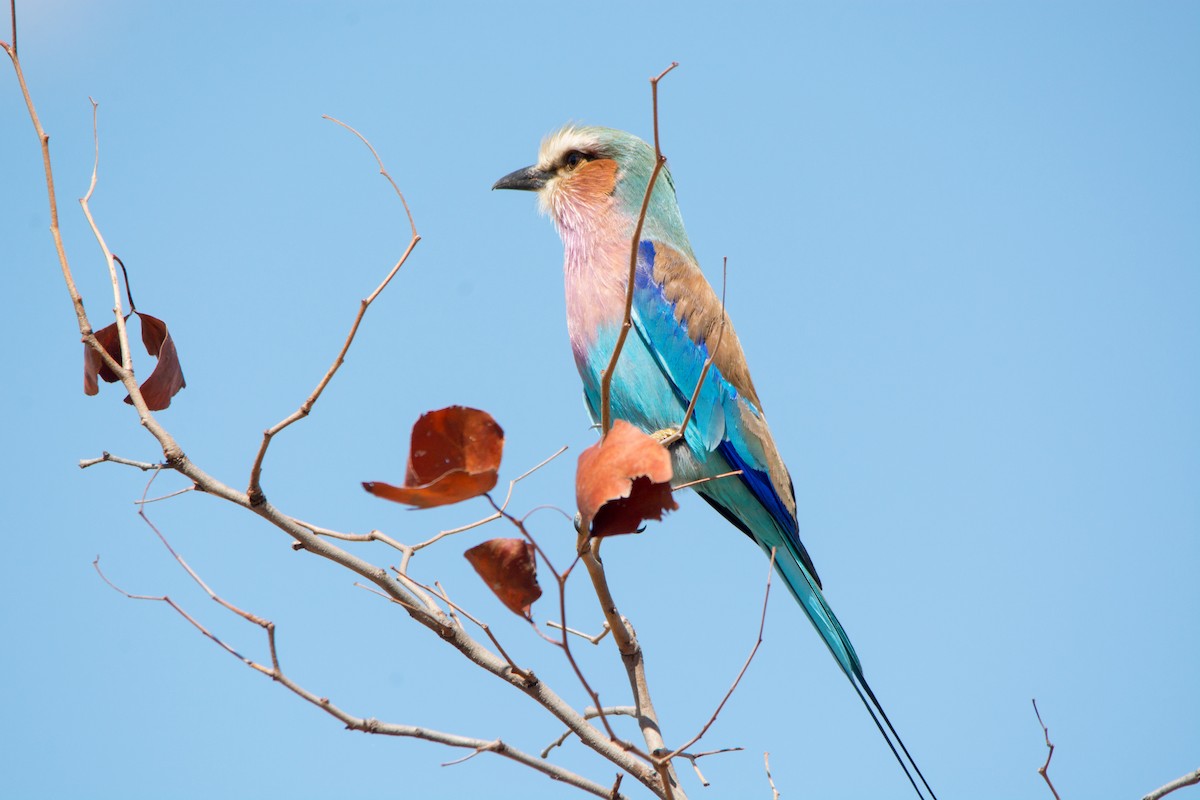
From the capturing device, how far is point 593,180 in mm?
4395

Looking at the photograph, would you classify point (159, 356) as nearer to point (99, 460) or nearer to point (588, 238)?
point (99, 460)

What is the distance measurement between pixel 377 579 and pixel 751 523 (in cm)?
231

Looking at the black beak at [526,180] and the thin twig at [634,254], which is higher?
the black beak at [526,180]

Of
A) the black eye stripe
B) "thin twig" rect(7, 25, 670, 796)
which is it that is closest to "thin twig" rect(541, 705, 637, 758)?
"thin twig" rect(7, 25, 670, 796)

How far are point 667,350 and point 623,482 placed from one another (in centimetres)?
224

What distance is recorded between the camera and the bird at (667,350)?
3.91 metres

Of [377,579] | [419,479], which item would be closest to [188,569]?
[377,579]

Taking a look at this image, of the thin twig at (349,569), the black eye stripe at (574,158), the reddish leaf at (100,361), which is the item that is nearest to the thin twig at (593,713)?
the thin twig at (349,569)

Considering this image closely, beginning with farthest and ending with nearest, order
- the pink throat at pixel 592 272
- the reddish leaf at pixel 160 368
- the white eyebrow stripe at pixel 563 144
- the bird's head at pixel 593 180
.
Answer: the white eyebrow stripe at pixel 563 144 → the bird's head at pixel 593 180 → the pink throat at pixel 592 272 → the reddish leaf at pixel 160 368

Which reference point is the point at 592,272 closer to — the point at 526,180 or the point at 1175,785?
the point at 526,180

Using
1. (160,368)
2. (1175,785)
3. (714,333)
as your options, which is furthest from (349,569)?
(714,333)

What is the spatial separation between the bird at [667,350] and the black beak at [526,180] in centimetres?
11

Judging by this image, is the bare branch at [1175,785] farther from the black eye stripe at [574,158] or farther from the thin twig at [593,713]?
the black eye stripe at [574,158]

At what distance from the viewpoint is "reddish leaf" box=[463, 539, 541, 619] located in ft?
6.79
